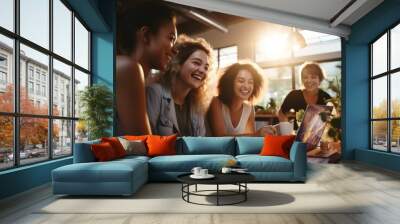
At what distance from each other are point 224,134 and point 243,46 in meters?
2.36

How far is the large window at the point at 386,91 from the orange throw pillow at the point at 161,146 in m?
4.87

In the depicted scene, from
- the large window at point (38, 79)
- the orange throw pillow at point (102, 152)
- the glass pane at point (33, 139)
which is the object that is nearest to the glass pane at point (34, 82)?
the large window at point (38, 79)

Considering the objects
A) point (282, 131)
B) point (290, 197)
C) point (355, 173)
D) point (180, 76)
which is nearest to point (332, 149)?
point (282, 131)

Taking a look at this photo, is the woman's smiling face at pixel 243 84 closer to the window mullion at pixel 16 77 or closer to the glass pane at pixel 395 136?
the glass pane at pixel 395 136

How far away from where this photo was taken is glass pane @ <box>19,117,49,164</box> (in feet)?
17.5

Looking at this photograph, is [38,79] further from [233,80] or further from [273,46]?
[273,46]

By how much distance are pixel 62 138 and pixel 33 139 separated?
3.75ft

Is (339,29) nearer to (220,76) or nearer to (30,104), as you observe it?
(220,76)

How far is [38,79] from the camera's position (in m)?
5.78

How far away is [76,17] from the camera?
24.7 ft

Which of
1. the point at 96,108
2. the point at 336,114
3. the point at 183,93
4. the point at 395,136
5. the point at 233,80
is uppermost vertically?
the point at 233,80

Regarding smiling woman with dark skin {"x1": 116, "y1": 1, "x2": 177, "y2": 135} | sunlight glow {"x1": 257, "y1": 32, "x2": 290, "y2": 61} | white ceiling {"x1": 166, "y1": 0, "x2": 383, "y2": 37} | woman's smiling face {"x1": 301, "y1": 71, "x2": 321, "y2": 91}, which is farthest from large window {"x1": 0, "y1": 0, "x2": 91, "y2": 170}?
woman's smiling face {"x1": 301, "y1": 71, "x2": 321, "y2": 91}

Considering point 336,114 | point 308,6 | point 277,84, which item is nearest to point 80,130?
point 277,84

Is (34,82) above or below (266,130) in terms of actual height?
above
